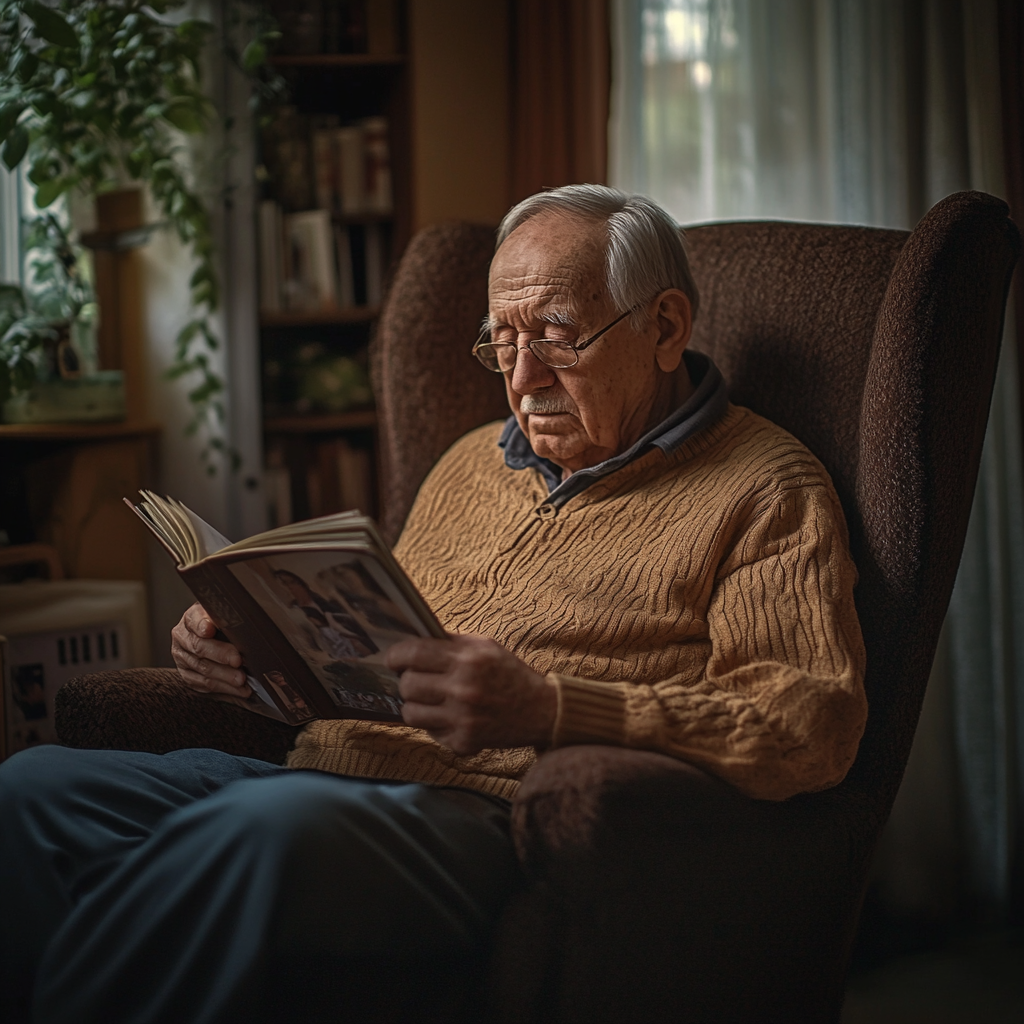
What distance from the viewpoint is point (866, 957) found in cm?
177

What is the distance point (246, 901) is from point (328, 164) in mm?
2122

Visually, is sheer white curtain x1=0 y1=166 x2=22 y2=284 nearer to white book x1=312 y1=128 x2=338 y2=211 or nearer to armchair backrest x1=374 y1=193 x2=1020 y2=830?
white book x1=312 y1=128 x2=338 y2=211

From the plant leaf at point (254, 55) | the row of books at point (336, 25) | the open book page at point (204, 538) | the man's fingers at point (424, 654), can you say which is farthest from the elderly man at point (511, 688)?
the row of books at point (336, 25)

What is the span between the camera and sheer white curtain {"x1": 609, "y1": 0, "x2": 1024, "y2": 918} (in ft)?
5.66

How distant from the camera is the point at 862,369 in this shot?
52.5 inches

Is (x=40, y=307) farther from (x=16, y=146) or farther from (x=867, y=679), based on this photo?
(x=867, y=679)

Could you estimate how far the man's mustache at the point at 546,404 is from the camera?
1332 mm

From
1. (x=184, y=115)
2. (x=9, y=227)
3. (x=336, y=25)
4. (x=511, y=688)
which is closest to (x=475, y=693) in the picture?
(x=511, y=688)

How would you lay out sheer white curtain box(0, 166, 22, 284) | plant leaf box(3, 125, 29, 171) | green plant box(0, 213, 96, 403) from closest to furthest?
plant leaf box(3, 125, 29, 171) → green plant box(0, 213, 96, 403) → sheer white curtain box(0, 166, 22, 284)

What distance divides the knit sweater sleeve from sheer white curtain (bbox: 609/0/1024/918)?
0.80 metres

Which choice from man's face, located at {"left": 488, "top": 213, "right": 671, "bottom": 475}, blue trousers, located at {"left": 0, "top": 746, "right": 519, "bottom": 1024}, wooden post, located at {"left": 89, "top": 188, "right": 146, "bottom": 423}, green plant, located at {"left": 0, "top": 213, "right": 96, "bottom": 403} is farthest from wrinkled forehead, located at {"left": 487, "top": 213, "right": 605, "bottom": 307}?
wooden post, located at {"left": 89, "top": 188, "right": 146, "bottom": 423}

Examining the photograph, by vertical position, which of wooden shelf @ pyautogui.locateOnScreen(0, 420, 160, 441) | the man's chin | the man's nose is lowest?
the man's chin

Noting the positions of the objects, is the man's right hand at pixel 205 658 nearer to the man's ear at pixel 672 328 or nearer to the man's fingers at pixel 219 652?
the man's fingers at pixel 219 652

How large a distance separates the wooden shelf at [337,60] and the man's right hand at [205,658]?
171 centimetres
